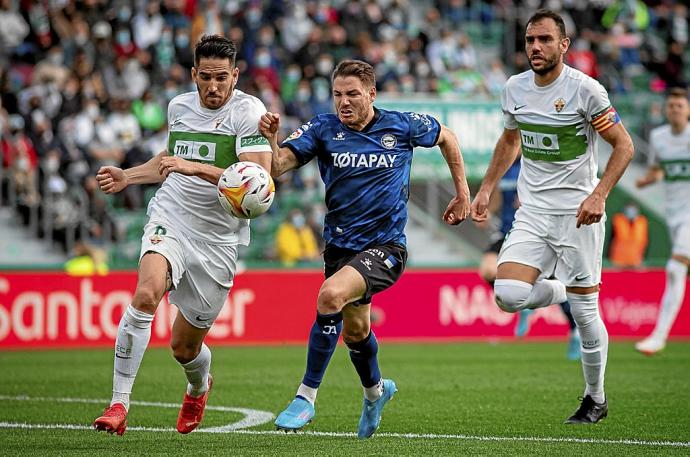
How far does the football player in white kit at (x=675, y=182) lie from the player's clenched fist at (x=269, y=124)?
6.62 metres

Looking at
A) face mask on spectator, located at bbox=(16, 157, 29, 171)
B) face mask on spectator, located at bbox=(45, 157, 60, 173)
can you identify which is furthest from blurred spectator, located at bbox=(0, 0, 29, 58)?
face mask on spectator, located at bbox=(16, 157, 29, 171)

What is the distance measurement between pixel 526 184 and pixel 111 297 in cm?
981

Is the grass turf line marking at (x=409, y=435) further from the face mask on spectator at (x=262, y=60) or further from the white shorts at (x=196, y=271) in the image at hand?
the face mask on spectator at (x=262, y=60)

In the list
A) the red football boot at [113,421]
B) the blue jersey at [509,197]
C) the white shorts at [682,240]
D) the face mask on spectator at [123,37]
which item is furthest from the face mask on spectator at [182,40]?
the red football boot at [113,421]

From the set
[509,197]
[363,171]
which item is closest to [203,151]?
[363,171]

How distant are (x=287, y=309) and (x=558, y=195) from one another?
1001 centimetres

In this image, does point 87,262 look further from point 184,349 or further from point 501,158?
point 501,158

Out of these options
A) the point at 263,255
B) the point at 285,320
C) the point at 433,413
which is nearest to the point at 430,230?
the point at 263,255

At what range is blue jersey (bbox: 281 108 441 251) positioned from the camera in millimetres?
8047

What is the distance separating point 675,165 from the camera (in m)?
13.9

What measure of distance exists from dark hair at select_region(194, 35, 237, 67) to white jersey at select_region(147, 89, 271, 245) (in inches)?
13.2

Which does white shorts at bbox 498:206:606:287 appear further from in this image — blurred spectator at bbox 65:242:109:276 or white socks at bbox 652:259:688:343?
blurred spectator at bbox 65:242:109:276

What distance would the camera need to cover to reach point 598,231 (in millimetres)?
A: 8672

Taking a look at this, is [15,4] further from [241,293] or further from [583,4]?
[583,4]
